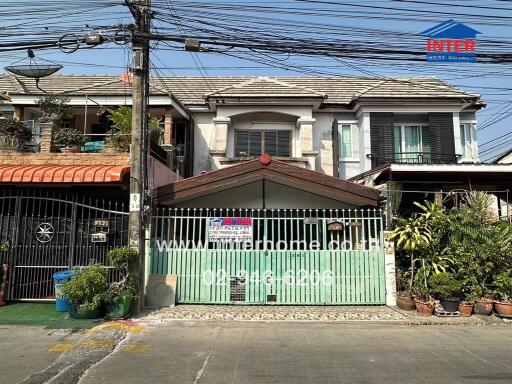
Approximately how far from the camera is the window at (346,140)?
54.1 feet

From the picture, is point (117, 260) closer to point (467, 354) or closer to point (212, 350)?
point (212, 350)

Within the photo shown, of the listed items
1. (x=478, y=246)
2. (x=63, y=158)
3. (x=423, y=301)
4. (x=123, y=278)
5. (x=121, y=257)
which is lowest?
(x=423, y=301)

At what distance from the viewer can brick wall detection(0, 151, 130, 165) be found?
36.6 ft

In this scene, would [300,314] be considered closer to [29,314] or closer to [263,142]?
[29,314]

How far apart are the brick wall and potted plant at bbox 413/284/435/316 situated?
777cm

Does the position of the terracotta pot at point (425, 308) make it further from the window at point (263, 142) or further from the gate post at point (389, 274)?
the window at point (263, 142)

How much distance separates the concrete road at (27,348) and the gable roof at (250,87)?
29.5 feet

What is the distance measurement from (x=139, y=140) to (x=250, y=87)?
8059mm

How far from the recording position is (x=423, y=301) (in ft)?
31.4

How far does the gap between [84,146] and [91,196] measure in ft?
6.38

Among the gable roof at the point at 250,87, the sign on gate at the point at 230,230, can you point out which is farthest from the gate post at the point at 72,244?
the gable roof at the point at 250,87

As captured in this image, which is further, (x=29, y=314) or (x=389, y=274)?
(x=389, y=274)

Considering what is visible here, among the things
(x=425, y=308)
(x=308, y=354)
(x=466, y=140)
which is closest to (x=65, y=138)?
(x=308, y=354)

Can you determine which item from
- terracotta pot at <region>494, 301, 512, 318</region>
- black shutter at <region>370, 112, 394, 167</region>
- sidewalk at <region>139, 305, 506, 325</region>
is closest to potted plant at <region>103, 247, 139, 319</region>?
sidewalk at <region>139, 305, 506, 325</region>
